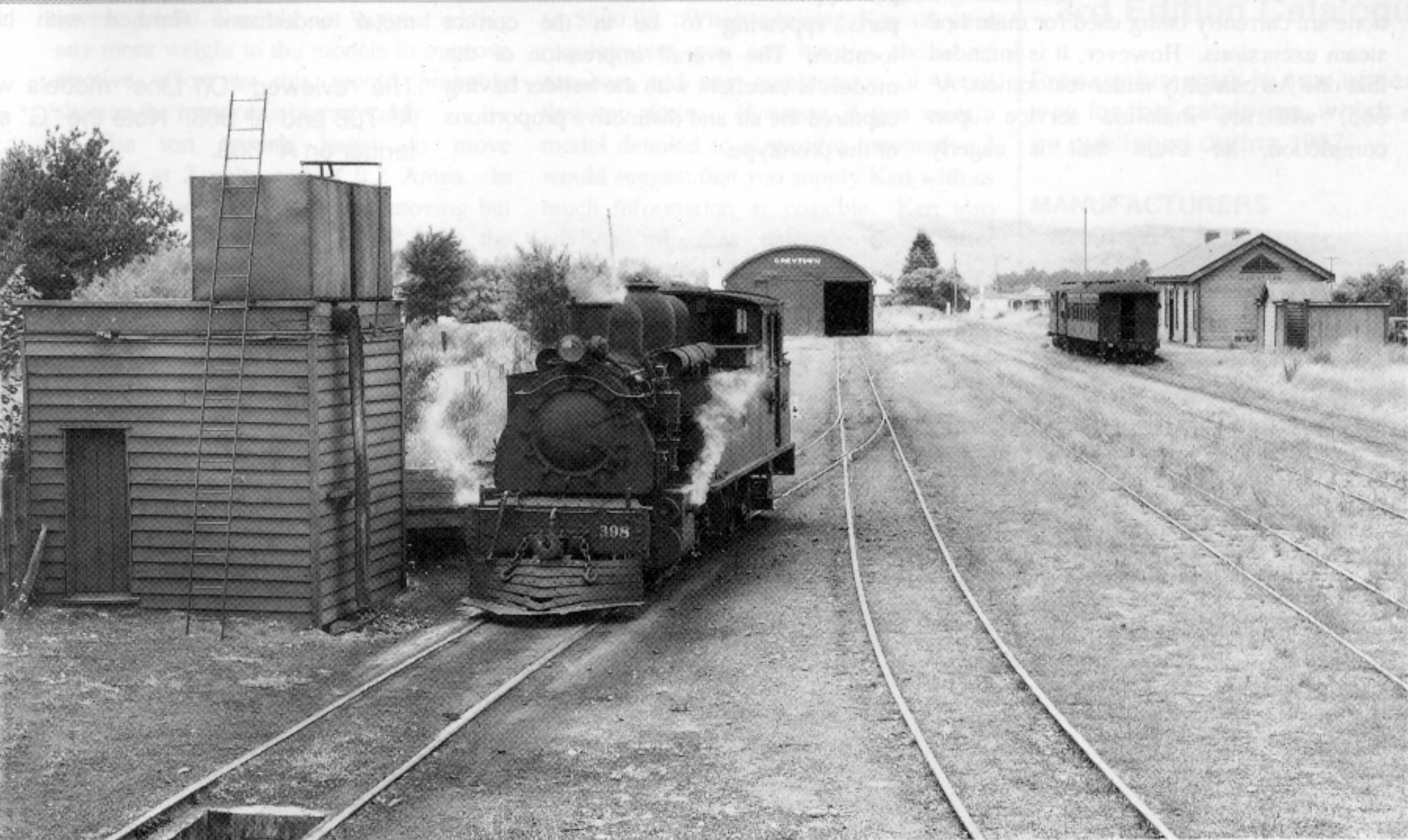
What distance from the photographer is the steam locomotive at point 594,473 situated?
15.2m

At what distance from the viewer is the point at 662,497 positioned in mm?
15539

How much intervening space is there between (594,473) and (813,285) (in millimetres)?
48199

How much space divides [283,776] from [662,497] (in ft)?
20.6

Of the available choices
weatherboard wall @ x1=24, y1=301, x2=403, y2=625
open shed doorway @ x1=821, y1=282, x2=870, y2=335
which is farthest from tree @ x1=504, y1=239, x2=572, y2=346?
open shed doorway @ x1=821, y1=282, x2=870, y2=335

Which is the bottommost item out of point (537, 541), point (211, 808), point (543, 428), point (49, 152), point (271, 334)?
point (211, 808)

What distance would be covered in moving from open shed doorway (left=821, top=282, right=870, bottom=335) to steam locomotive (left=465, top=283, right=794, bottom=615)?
47810 mm

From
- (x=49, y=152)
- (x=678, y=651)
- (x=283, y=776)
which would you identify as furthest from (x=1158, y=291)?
(x=283, y=776)

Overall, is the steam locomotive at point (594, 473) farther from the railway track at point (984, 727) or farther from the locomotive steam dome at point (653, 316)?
the railway track at point (984, 727)

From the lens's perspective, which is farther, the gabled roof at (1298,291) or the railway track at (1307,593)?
the gabled roof at (1298,291)

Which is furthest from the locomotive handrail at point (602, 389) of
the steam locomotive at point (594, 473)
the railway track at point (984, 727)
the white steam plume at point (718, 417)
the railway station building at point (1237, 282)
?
the railway station building at point (1237, 282)

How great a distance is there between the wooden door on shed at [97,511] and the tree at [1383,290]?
2324 inches

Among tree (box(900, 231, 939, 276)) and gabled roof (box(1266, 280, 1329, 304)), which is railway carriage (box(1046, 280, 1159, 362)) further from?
tree (box(900, 231, 939, 276))

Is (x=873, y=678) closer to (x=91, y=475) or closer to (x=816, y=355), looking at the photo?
(x=91, y=475)

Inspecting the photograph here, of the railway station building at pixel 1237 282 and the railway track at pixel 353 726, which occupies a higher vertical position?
the railway station building at pixel 1237 282
